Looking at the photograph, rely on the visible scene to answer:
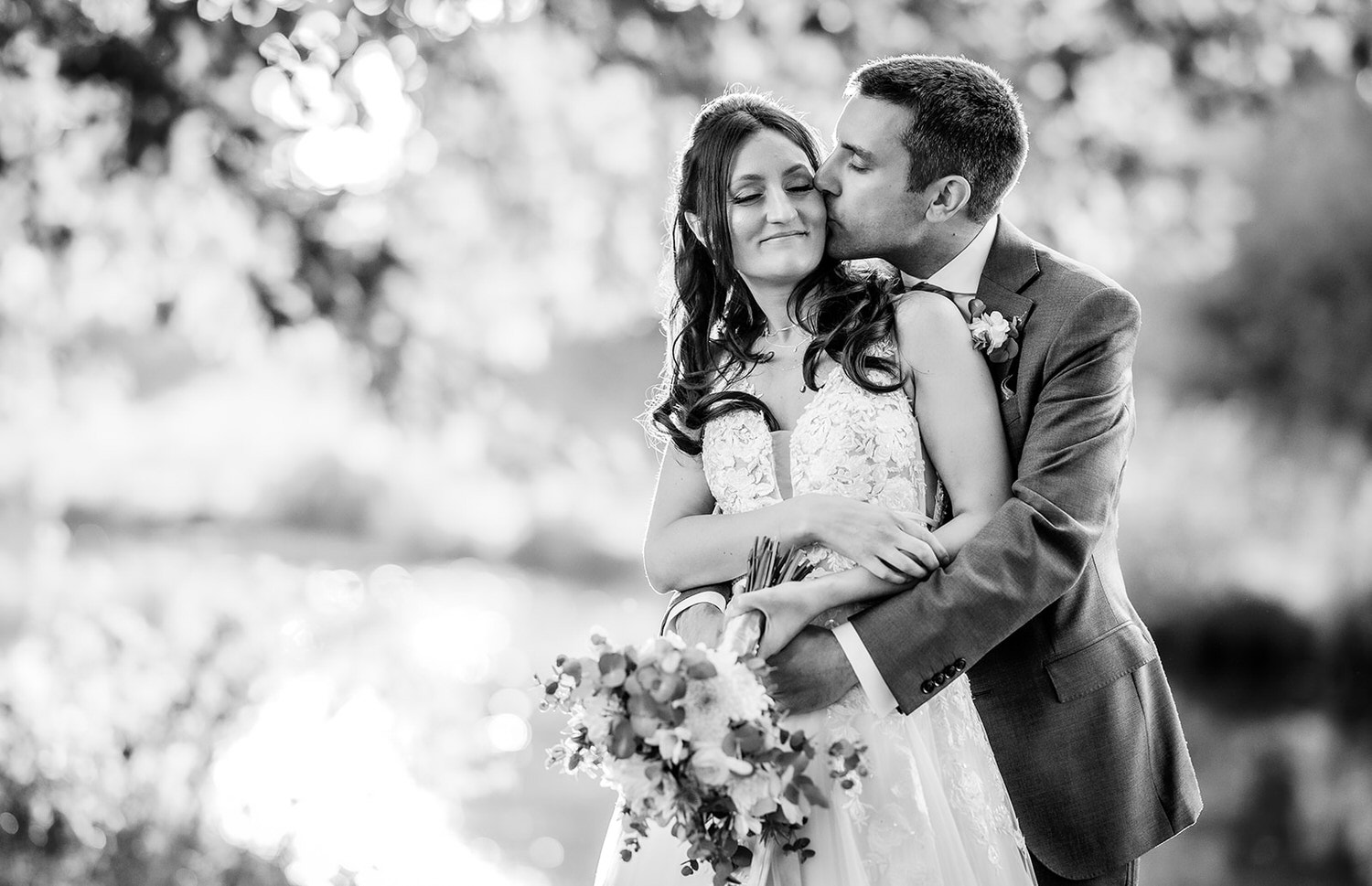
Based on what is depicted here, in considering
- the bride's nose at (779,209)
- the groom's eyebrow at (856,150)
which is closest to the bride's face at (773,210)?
the bride's nose at (779,209)

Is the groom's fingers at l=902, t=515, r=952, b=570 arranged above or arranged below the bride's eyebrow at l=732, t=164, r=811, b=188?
below

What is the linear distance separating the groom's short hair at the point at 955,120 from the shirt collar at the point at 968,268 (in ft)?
0.13

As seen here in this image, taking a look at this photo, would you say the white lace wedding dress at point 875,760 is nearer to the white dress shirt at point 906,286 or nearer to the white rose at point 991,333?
the white dress shirt at point 906,286

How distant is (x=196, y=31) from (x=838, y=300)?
3.05m

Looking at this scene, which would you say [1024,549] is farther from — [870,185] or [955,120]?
[955,120]

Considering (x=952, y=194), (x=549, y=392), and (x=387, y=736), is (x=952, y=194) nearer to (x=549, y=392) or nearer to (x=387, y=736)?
(x=387, y=736)

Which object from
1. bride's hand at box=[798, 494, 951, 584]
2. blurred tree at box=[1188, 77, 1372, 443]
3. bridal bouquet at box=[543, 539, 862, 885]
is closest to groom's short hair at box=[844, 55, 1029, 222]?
bride's hand at box=[798, 494, 951, 584]

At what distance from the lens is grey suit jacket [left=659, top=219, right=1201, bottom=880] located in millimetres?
1969

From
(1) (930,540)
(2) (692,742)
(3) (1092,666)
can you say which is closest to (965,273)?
(1) (930,540)

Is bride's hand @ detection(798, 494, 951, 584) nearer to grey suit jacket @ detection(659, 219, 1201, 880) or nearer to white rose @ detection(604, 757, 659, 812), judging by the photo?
grey suit jacket @ detection(659, 219, 1201, 880)

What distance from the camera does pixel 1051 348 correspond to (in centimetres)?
213

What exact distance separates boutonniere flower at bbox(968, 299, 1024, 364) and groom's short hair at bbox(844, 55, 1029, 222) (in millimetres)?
276

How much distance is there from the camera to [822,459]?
2.11 metres

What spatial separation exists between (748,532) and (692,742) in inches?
20.8
